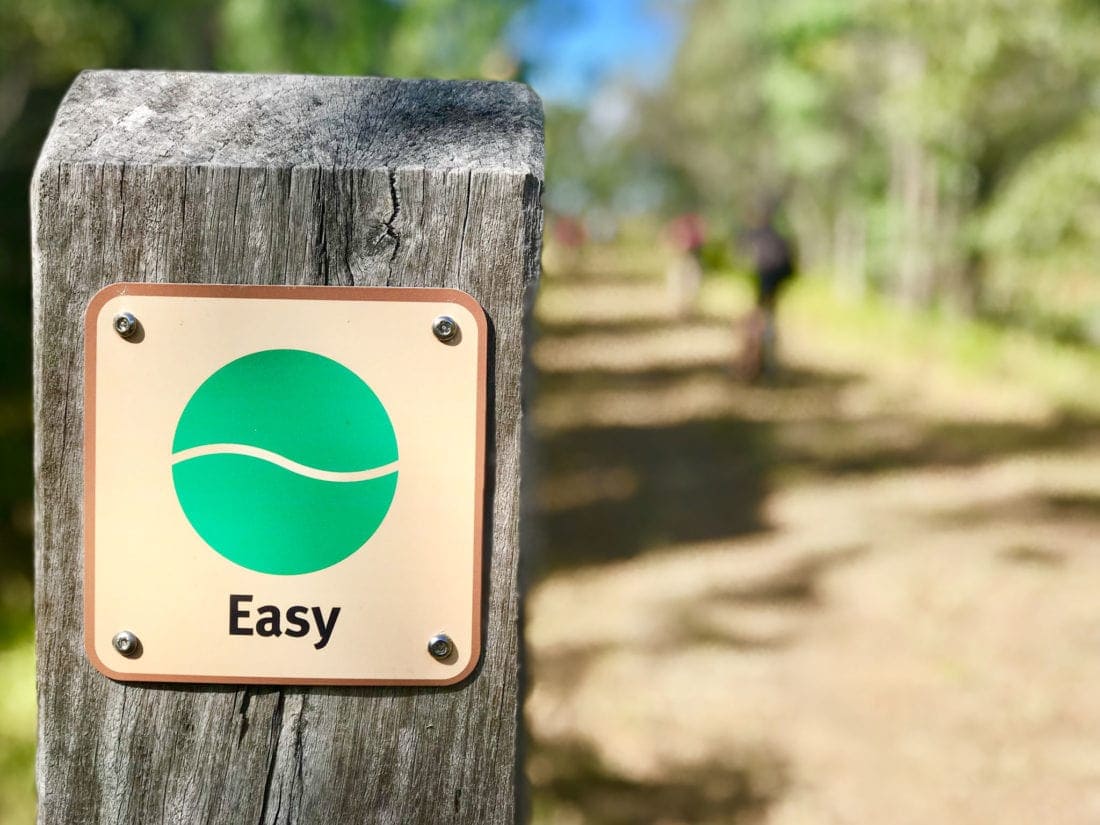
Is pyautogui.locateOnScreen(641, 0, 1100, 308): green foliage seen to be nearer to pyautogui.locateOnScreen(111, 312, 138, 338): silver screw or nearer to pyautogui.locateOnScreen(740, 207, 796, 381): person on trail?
pyautogui.locateOnScreen(740, 207, 796, 381): person on trail

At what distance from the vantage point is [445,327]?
109 cm

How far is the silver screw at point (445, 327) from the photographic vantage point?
109cm

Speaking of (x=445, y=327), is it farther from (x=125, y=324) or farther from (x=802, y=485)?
(x=802, y=485)

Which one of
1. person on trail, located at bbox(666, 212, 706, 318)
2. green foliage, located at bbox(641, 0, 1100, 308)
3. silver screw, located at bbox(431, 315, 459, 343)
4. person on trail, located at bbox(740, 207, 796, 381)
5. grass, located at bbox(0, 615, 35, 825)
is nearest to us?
silver screw, located at bbox(431, 315, 459, 343)

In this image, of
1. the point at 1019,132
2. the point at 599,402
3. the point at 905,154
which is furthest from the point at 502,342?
the point at 905,154

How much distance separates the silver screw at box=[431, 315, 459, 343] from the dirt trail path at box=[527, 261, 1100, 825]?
1.78 ft

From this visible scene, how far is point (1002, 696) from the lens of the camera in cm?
555

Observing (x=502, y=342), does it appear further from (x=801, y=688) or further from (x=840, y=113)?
(x=840, y=113)

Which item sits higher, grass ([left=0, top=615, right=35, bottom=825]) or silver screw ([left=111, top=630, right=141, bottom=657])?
silver screw ([left=111, top=630, right=141, bottom=657])

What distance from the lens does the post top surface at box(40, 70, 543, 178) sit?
3.64 ft

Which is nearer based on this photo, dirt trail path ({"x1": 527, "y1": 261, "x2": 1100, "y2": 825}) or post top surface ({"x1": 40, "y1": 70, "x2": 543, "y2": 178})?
post top surface ({"x1": 40, "y1": 70, "x2": 543, "y2": 178})

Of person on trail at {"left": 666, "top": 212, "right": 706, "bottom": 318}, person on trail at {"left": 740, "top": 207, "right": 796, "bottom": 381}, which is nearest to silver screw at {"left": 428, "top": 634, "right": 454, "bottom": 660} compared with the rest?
person on trail at {"left": 740, "top": 207, "right": 796, "bottom": 381}

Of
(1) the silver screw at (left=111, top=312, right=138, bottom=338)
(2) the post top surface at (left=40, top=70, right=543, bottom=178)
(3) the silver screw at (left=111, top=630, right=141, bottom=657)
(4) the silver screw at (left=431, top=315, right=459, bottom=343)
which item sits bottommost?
(3) the silver screw at (left=111, top=630, right=141, bottom=657)

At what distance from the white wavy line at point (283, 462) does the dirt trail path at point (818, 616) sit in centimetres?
48
